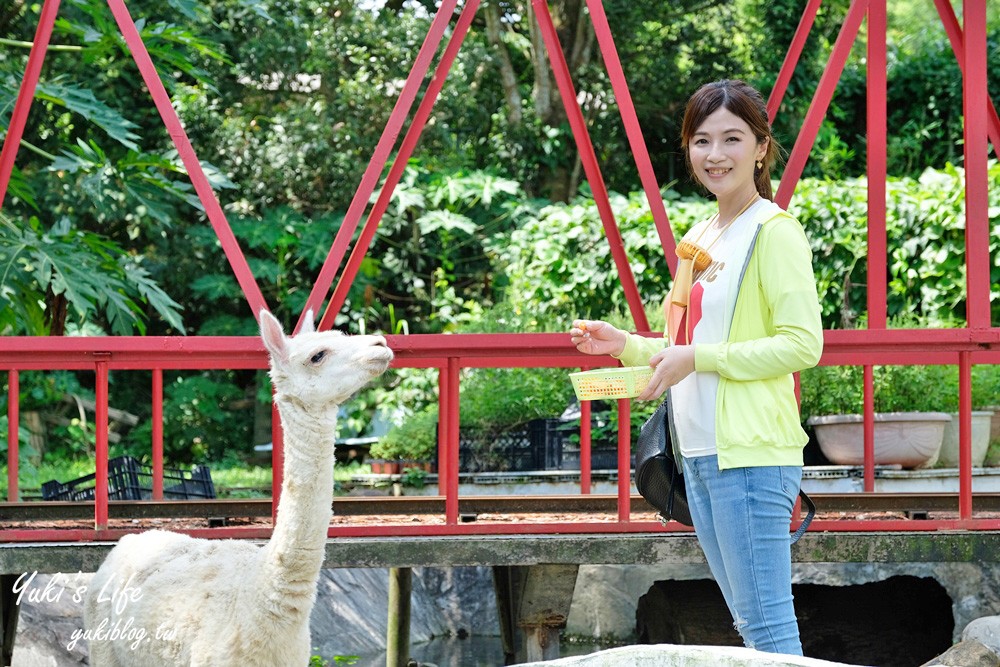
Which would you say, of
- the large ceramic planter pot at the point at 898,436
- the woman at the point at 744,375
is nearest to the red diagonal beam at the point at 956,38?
the large ceramic planter pot at the point at 898,436

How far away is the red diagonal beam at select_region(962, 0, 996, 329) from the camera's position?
5.44m

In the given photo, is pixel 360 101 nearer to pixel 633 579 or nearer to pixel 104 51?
pixel 104 51

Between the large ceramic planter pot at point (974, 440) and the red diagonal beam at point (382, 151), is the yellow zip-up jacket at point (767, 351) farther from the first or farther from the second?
the large ceramic planter pot at point (974, 440)

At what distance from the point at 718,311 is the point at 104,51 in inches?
292

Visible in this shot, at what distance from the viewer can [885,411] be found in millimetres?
9664

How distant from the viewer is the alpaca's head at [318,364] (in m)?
3.93

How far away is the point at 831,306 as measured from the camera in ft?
38.7

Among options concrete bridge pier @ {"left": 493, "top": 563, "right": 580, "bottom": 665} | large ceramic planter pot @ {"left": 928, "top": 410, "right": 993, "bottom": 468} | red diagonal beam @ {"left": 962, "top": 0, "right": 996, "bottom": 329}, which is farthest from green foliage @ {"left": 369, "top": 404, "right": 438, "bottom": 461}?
red diagonal beam @ {"left": 962, "top": 0, "right": 996, "bottom": 329}

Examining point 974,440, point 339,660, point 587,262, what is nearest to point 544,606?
point 339,660

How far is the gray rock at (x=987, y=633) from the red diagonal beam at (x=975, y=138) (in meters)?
1.36

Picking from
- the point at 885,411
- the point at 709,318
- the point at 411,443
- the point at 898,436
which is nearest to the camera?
the point at 709,318

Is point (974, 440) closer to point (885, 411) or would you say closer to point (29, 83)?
point (885, 411)

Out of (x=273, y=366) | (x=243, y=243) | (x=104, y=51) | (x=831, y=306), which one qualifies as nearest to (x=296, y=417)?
(x=273, y=366)

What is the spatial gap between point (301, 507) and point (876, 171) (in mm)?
3288
